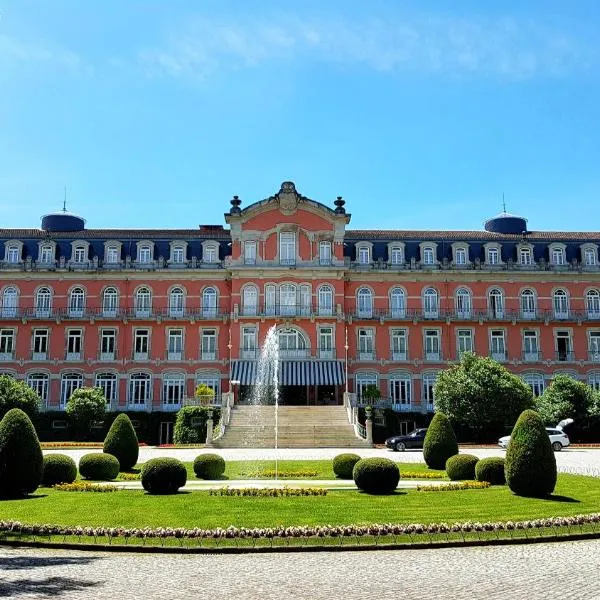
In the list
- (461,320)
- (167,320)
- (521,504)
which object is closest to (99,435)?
(167,320)

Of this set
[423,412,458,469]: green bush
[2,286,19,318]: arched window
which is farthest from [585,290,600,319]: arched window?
[2,286,19,318]: arched window

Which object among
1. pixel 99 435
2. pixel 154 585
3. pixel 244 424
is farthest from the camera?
pixel 99 435

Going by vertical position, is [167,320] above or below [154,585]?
above

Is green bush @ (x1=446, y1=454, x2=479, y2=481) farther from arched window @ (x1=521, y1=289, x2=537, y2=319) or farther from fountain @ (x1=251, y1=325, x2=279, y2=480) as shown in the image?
arched window @ (x1=521, y1=289, x2=537, y2=319)

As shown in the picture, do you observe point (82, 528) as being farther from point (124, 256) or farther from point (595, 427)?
point (124, 256)

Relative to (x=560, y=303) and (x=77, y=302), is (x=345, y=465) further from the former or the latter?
(x=560, y=303)

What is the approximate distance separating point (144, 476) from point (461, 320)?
3540cm

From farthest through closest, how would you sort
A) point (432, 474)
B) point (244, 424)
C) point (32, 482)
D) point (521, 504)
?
point (244, 424) < point (432, 474) < point (32, 482) < point (521, 504)

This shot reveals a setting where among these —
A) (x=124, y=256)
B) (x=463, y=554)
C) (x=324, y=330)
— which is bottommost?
(x=463, y=554)

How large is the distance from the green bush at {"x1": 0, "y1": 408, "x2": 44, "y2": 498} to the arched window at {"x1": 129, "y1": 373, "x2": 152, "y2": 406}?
30579 mm

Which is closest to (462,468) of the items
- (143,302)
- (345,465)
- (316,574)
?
(345,465)

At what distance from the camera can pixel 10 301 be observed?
161ft

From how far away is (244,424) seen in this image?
3906 centimetres

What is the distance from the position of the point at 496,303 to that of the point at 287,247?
15.5 meters
